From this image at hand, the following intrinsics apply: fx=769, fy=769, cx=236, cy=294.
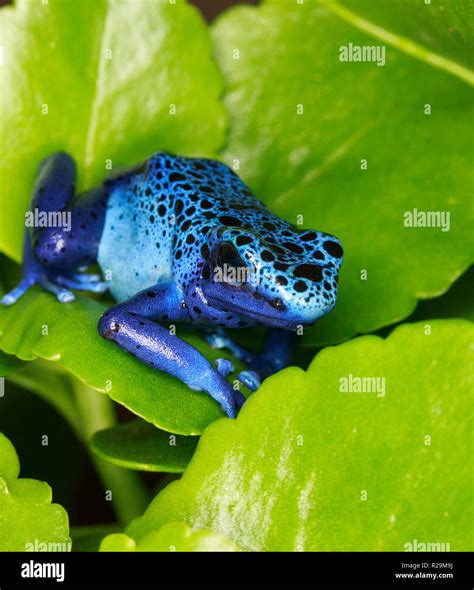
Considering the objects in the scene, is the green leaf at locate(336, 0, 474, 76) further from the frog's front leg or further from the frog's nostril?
the frog's front leg

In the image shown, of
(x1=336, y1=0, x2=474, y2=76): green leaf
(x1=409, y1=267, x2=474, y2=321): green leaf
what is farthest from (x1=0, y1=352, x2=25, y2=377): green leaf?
(x1=336, y1=0, x2=474, y2=76): green leaf

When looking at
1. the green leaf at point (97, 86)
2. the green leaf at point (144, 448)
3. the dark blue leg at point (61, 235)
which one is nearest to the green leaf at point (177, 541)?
the green leaf at point (144, 448)

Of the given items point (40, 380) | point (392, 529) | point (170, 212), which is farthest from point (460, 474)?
point (40, 380)

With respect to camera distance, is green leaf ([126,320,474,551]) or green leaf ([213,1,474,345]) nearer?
green leaf ([126,320,474,551])

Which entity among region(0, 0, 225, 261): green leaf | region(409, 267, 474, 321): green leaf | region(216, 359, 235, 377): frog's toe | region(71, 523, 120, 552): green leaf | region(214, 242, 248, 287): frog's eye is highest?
region(0, 0, 225, 261): green leaf

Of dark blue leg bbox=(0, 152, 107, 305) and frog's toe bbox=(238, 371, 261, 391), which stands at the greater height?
dark blue leg bbox=(0, 152, 107, 305)
